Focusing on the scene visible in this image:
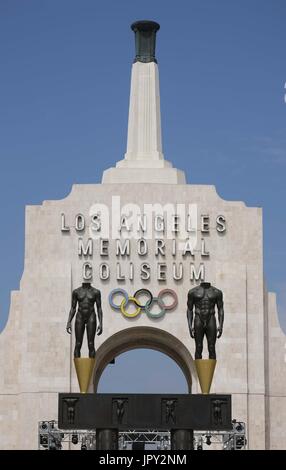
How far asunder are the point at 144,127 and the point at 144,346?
12.9 m

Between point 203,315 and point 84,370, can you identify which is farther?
point 84,370

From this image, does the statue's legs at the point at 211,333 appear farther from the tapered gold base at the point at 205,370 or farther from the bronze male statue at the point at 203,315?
the tapered gold base at the point at 205,370

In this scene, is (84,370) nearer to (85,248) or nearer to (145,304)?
(145,304)

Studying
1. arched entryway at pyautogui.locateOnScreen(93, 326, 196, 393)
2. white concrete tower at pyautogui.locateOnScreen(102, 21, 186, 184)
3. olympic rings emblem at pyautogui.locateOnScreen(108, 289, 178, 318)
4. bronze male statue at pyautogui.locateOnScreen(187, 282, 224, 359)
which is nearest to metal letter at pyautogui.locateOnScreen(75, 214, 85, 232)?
white concrete tower at pyautogui.locateOnScreen(102, 21, 186, 184)

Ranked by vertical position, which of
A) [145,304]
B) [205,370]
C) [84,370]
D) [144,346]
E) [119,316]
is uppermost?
[145,304]

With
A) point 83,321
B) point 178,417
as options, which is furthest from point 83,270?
point 178,417

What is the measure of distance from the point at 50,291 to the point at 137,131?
11055mm

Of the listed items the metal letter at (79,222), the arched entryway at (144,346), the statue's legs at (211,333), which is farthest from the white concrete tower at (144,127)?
the statue's legs at (211,333)

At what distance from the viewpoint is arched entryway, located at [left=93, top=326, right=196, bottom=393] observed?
78.5 meters

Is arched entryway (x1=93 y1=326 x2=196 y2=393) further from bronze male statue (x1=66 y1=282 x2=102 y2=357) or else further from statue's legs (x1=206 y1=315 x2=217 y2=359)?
statue's legs (x1=206 y1=315 x2=217 y2=359)

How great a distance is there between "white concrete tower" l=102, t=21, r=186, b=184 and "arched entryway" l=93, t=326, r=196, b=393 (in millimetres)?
8591

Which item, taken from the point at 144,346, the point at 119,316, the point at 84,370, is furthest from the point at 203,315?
the point at 144,346

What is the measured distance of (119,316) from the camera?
256 ft

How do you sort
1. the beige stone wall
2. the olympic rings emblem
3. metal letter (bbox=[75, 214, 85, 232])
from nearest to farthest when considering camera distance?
the beige stone wall → the olympic rings emblem → metal letter (bbox=[75, 214, 85, 232])
